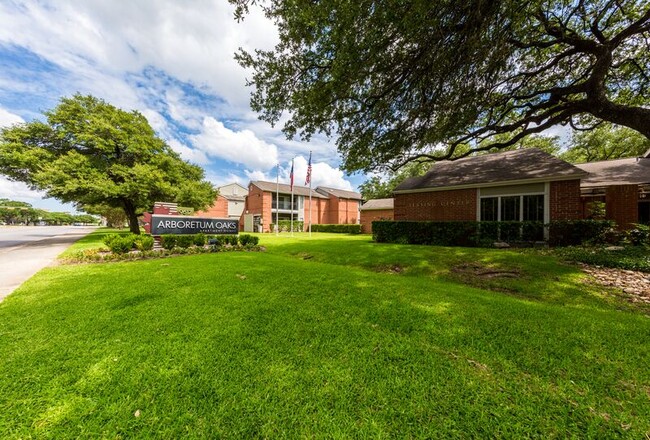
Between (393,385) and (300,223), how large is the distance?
34377 mm

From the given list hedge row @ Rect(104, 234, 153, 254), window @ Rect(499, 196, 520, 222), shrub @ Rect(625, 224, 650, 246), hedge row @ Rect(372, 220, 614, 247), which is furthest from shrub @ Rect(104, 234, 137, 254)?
shrub @ Rect(625, 224, 650, 246)

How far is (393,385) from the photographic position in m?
2.41

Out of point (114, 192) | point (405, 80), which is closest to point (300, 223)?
point (114, 192)

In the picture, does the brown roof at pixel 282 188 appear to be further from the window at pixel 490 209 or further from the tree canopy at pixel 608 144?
the tree canopy at pixel 608 144

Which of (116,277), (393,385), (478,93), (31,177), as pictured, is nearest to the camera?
(393,385)

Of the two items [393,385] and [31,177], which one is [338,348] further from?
[31,177]

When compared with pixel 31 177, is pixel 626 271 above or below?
below

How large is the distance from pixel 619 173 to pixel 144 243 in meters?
23.7

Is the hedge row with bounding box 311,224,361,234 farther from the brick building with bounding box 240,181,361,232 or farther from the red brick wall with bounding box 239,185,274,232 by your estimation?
the red brick wall with bounding box 239,185,274,232

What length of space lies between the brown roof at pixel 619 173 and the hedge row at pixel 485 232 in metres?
3.10

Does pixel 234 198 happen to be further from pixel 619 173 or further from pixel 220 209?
pixel 619 173

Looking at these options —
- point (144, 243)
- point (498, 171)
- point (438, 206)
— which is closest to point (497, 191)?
point (498, 171)

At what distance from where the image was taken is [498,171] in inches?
546

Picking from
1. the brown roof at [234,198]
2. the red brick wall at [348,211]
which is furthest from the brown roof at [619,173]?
the brown roof at [234,198]
